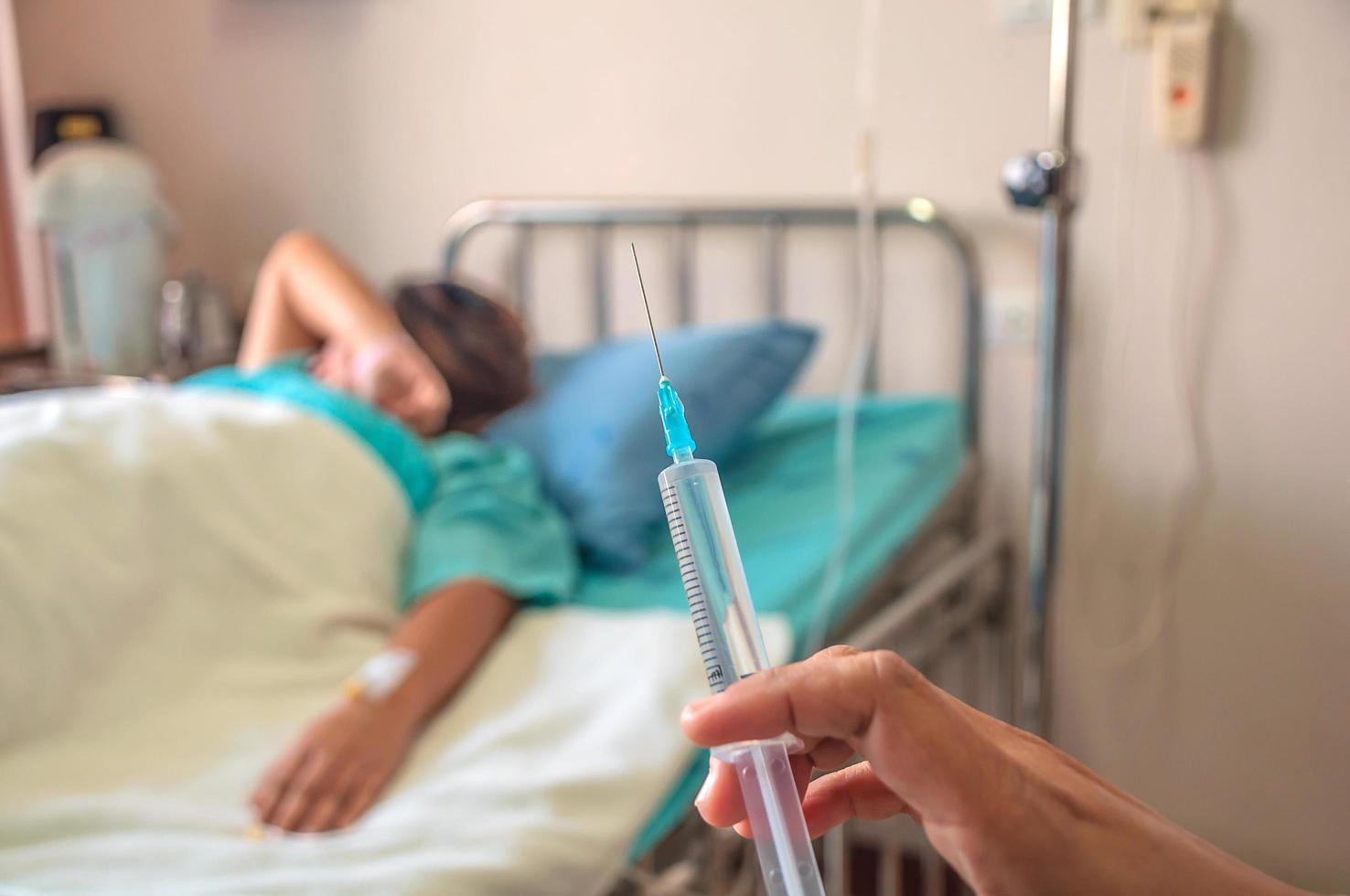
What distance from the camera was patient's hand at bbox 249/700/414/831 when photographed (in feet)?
3.15

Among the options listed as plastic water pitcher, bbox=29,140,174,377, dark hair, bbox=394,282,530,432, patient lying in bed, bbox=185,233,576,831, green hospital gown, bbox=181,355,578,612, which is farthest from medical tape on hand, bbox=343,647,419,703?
plastic water pitcher, bbox=29,140,174,377

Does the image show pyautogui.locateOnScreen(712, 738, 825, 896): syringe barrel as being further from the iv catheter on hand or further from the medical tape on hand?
the medical tape on hand

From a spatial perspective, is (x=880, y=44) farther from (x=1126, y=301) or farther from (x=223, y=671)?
(x=223, y=671)

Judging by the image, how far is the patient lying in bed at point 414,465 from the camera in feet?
3.34

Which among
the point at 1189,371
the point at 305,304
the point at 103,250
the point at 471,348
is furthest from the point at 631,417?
the point at 103,250

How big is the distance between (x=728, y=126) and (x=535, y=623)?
987 mm

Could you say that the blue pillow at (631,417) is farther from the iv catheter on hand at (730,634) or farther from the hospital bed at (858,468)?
the iv catheter on hand at (730,634)

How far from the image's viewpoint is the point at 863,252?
1897 mm

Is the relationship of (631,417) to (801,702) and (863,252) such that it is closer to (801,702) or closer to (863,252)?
(863,252)

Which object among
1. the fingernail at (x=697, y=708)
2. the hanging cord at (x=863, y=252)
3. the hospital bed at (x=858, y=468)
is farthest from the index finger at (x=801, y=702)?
the hanging cord at (x=863, y=252)

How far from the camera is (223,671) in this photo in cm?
116

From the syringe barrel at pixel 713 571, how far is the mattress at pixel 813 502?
0.78m

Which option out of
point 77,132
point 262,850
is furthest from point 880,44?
point 77,132

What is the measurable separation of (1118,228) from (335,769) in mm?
1236
